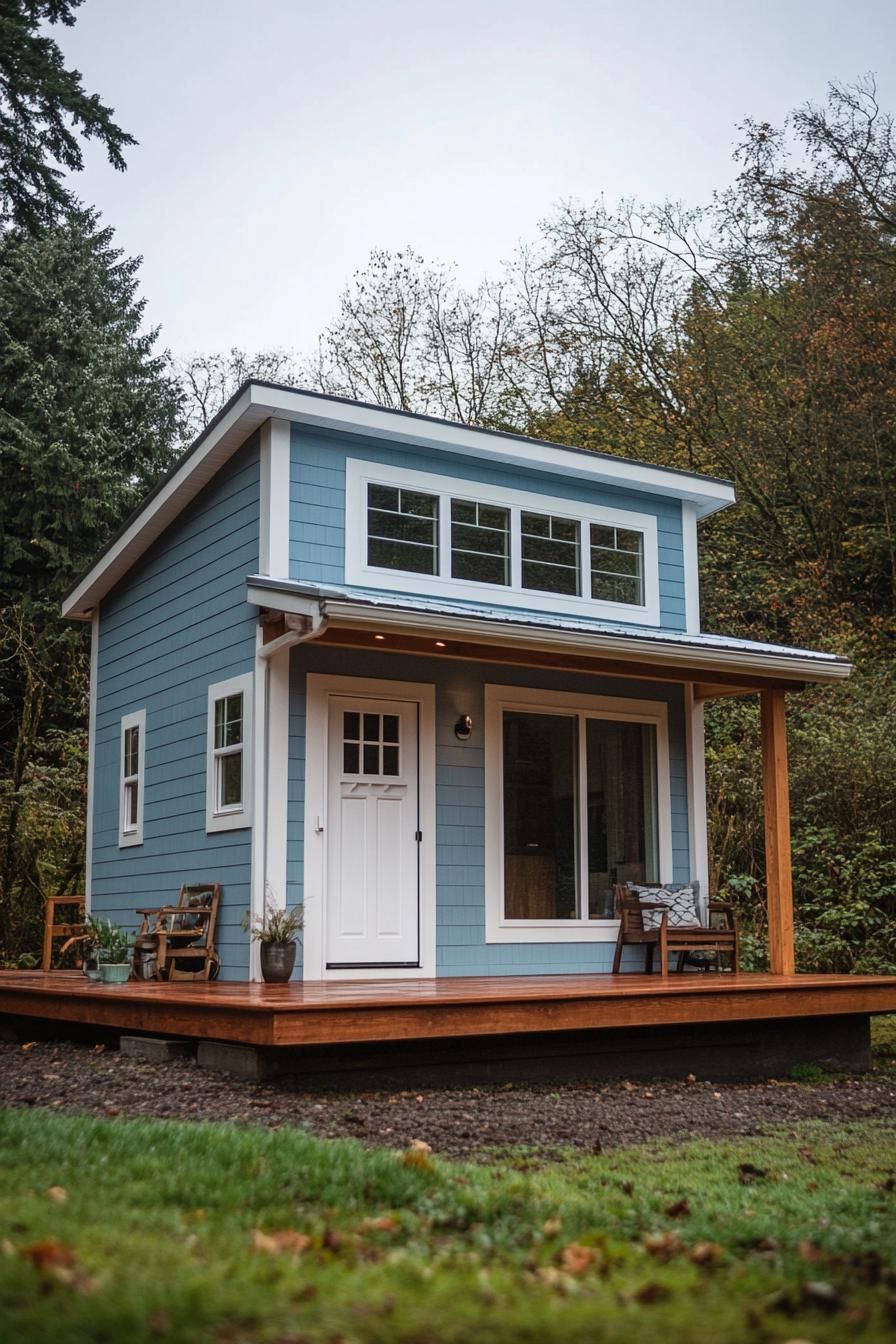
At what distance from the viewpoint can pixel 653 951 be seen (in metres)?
9.92

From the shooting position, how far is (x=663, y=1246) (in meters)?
3.46

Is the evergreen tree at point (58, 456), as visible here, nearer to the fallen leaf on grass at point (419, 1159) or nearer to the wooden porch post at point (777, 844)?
the wooden porch post at point (777, 844)

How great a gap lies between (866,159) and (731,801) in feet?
29.7

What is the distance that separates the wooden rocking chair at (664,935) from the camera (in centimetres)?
915

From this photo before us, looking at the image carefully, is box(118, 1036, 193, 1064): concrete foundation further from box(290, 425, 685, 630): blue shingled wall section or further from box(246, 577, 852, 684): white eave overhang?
box(290, 425, 685, 630): blue shingled wall section

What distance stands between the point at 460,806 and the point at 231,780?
1.60 meters

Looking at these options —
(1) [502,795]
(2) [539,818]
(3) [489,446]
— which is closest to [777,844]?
(2) [539,818]

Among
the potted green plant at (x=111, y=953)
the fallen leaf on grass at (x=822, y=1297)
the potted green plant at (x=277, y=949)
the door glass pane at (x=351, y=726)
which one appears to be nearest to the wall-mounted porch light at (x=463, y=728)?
the door glass pane at (x=351, y=726)

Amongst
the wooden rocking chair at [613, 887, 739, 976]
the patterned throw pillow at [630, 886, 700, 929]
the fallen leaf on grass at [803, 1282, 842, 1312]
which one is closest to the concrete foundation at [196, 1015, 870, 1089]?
the wooden rocking chair at [613, 887, 739, 976]

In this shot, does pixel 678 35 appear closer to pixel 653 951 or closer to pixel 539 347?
pixel 539 347

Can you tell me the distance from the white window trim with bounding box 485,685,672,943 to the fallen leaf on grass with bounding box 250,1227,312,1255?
597 centimetres

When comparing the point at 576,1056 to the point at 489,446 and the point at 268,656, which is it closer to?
the point at 268,656

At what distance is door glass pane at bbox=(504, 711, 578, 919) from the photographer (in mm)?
9609

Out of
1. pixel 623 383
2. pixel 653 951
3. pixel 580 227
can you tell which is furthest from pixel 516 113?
pixel 653 951
